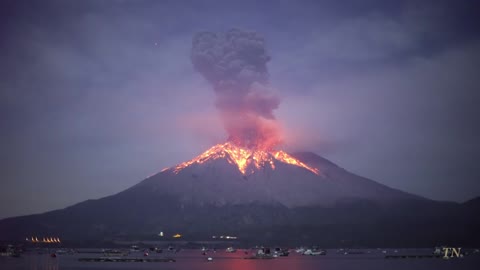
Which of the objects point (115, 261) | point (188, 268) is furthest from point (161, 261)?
point (188, 268)

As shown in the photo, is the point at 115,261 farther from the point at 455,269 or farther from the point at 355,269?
the point at 455,269

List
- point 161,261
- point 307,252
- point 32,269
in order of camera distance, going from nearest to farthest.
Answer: point 32,269 → point 161,261 → point 307,252

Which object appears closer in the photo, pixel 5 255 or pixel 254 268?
pixel 254 268

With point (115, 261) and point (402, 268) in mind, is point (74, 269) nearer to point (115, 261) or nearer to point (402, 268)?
point (115, 261)

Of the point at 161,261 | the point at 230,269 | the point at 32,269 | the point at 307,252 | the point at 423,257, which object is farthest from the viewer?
the point at 307,252

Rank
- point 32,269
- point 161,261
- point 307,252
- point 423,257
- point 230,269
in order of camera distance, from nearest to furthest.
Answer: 1. point 32,269
2. point 230,269
3. point 161,261
4. point 423,257
5. point 307,252

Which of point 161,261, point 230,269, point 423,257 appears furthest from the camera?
point 423,257

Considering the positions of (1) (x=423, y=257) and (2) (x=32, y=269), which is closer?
(2) (x=32, y=269)

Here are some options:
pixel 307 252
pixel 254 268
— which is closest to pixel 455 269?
pixel 254 268
